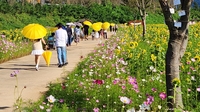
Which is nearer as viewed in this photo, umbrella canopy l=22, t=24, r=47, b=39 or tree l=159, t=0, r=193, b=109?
tree l=159, t=0, r=193, b=109

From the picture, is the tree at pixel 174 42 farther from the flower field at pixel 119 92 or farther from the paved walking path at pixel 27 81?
the paved walking path at pixel 27 81

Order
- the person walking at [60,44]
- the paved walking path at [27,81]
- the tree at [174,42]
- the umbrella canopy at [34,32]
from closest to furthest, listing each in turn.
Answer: the tree at [174,42] → the paved walking path at [27,81] → the umbrella canopy at [34,32] → the person walking at [60,44]

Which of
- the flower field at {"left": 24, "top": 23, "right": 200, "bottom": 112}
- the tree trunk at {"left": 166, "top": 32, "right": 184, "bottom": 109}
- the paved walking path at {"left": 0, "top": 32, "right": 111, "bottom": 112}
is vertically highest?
the tree trunk at {"left": 166, "top": 32, "right": 184, "bottom": 109}

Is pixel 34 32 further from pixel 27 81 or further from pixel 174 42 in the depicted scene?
pixel 174 42

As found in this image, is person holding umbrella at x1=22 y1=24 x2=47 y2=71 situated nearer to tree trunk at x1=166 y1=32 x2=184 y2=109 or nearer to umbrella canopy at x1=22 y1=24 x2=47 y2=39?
umbrella canopy at x1=22 y1=24 x2=47 y2=39

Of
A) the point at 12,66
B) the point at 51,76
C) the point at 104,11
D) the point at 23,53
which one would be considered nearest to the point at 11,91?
the point at 51,76

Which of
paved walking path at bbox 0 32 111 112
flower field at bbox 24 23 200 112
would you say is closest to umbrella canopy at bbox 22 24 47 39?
paved walking path at bbox 0 32 111 112

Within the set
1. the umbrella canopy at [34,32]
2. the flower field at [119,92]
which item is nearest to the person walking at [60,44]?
the umbrella canopy at [34,32]

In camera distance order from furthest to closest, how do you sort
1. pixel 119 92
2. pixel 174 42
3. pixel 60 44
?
pixel 60 44 < pixel 119 92 < pixel 174 42

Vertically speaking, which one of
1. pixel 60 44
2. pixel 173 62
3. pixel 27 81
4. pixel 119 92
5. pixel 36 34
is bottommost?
pixel 27 81

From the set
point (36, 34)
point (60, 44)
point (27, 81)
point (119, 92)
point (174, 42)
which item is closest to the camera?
point (174, 42)

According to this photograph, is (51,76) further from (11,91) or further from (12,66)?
(12,66)

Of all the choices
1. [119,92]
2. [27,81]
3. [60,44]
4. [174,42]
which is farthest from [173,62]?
[60,44]

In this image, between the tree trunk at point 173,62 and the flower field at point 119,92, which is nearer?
the tree trunk at point 173,62
